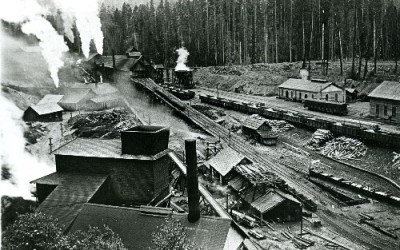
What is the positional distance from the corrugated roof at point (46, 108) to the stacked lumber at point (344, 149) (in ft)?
111

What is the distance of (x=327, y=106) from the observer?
47094 mm

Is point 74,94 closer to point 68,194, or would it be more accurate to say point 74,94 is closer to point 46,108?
point 46,108

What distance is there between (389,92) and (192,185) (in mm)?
30864

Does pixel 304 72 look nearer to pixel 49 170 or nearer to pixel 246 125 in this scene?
pixel 246 125

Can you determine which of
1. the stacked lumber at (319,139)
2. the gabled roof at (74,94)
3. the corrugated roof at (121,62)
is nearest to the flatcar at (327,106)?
the stacked lumber at (319,139)

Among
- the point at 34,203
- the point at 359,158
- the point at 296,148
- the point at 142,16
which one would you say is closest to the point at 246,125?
the point at 296,148

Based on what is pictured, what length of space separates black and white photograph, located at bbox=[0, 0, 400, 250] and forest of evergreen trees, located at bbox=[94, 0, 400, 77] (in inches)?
16.6

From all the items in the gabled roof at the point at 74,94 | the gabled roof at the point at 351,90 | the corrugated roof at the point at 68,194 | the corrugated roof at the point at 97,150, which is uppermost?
the gabled roof at the point at 74,94

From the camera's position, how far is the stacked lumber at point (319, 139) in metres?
38.2

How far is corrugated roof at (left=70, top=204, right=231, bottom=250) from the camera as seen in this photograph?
16609mm

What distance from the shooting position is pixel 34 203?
23.2m

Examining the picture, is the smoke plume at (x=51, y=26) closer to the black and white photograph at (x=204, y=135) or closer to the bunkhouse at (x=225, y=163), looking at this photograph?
the black and white photograph at (x=204, y=135)

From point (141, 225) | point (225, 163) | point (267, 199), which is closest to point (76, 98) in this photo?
point (225, 163)

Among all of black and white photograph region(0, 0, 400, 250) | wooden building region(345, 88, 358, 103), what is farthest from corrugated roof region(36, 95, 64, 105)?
wooden building region(345, 88, 358, 103)
